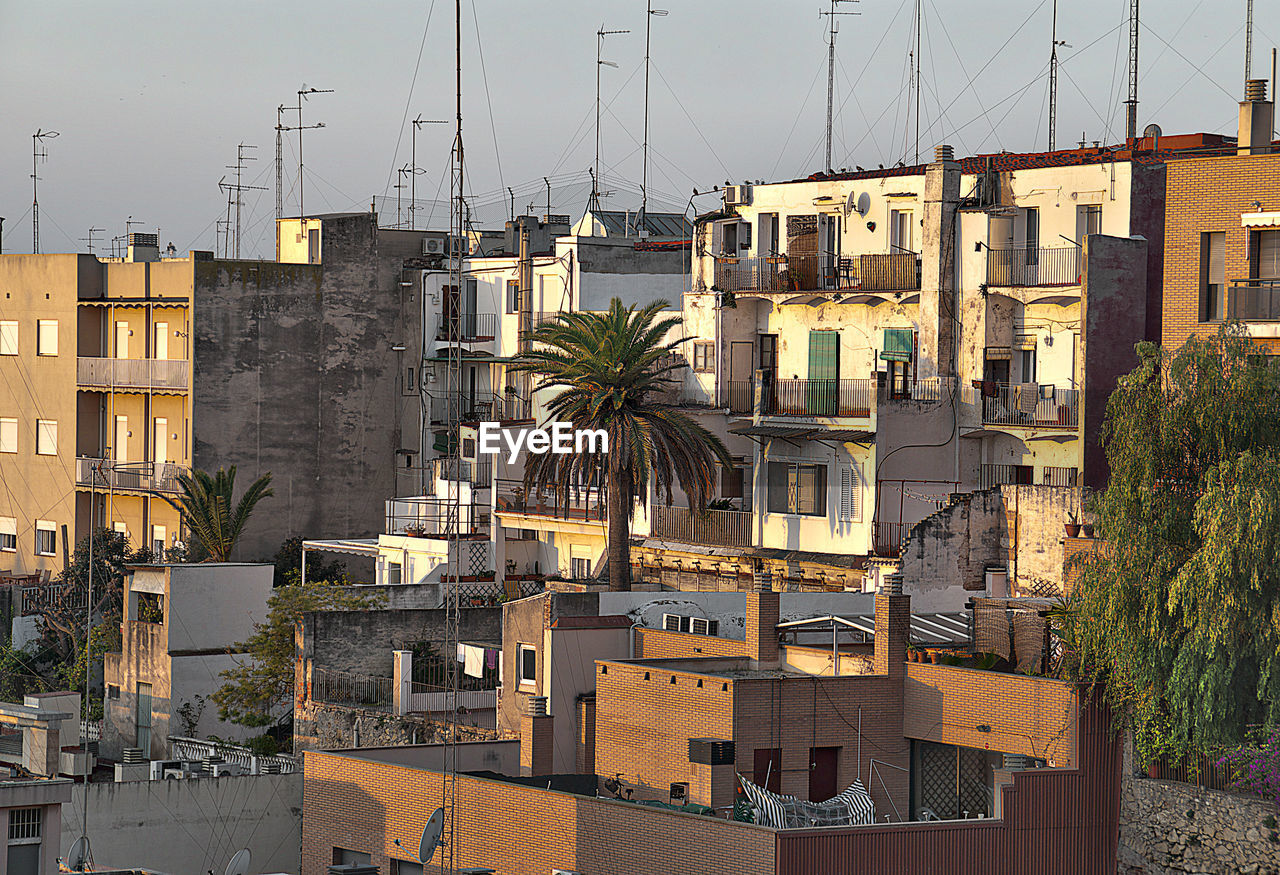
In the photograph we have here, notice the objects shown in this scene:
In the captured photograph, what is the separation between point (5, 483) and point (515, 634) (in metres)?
37.8

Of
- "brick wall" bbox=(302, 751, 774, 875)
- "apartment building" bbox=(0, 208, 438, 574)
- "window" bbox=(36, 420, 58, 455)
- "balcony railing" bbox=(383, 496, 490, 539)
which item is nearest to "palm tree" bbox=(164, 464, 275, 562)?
"apartment building" bbox=(0, 208, 438, 574)

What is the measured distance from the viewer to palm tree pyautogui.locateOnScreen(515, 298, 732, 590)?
161 feet

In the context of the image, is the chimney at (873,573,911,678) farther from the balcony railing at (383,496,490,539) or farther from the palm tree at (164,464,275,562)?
the palm tree at (164,464,275,562)

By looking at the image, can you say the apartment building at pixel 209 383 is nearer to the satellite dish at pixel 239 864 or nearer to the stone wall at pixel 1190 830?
the satellite dish at pixel 239 864

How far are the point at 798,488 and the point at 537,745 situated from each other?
62.8ft

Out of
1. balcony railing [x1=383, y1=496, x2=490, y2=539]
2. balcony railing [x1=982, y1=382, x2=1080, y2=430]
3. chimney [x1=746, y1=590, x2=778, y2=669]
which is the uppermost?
balcony railing [x1=982, y1=382, x2=1080, y2=430]

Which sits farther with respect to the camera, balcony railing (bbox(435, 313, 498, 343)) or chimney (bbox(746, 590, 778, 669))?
balcony railing (bbox(435, 313, 498, 343))

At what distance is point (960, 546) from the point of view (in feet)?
142

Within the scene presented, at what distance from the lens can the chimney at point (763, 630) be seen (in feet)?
113

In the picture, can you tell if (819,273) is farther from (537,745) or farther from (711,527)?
Answer: (537,745)

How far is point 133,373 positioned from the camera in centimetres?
6631

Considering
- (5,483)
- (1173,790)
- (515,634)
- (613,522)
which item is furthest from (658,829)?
(5,483)

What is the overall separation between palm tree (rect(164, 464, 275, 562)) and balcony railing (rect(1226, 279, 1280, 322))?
3237 centimetres

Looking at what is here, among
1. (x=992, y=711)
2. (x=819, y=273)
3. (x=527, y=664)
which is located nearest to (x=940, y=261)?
(x=819, y=273)
